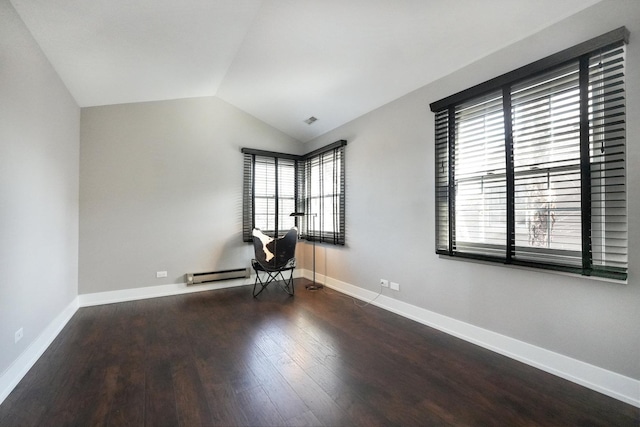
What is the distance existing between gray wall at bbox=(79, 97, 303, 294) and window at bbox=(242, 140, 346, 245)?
0.22m

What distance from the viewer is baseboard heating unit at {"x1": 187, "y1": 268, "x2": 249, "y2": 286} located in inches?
169

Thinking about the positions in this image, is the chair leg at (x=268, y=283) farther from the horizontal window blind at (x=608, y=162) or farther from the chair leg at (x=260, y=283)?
the horizontal window blind at (x=608, y=162)

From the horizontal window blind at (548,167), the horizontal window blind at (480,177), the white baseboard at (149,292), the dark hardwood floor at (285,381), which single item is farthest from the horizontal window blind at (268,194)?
the horizontal window blind at (548,167)

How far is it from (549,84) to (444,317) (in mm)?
2276

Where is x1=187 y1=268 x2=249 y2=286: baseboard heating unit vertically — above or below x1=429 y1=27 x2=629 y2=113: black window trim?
below

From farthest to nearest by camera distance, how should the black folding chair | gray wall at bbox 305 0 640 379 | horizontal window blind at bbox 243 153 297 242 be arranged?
horizontal window blind at bbox 243 153 297 242 → the black folding chair → gray wall at bbox 305 0 640 379

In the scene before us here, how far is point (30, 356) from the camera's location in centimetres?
223

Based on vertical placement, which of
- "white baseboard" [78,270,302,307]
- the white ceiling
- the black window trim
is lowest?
"white baseboard" [78,270,302,307]

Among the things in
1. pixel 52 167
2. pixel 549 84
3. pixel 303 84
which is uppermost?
pixel 303 84

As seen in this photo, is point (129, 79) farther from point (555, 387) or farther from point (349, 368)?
point (555, 387)

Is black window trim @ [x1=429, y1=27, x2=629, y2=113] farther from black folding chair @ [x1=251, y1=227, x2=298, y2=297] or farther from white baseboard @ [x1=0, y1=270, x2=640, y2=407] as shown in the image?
black folding chair @ [x1=251, y1=227, x2=298, y2=297]

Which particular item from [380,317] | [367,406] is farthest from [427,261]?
[367,406]

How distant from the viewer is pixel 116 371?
215 cm

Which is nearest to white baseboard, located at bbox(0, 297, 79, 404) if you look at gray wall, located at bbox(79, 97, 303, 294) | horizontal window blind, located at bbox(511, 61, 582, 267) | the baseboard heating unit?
gray wall, located at bbox(79, 97, 303, 294)
